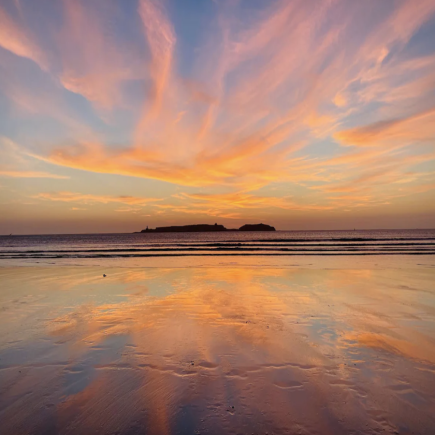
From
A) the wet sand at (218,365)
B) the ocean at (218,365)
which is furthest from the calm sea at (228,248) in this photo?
the wet sand at (218,365)

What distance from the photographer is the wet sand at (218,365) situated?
4.12 m

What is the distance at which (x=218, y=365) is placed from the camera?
582 centimetres

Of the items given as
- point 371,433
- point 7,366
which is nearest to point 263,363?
point 371,433

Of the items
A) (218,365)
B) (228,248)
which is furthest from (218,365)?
(228,248)

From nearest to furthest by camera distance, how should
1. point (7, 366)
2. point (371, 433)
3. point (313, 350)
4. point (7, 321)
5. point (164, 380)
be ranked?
point (371, 433)
point (164, 380)
point (7, 366)
point (313, 350)
point (7, 321)

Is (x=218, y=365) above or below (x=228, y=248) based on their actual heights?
below

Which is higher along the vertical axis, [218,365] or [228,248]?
[228,248]

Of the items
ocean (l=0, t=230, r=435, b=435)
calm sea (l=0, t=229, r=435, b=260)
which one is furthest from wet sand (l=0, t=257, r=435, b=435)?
calm sea (l=0, t=229, r=435, b=260)

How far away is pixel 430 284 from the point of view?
1498cm

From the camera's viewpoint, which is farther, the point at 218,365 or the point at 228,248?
the point at 228,248

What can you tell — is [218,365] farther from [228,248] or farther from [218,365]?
[228,248]

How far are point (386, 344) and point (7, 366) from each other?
829 centimetres

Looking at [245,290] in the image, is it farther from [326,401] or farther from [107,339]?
[326,401]

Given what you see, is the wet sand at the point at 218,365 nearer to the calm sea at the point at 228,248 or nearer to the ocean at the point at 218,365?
the ocean at the point at 218,365
